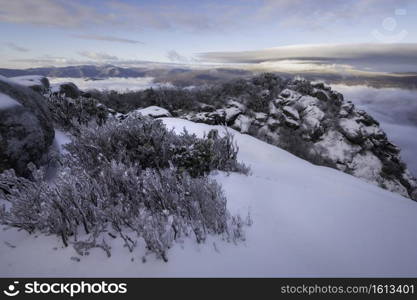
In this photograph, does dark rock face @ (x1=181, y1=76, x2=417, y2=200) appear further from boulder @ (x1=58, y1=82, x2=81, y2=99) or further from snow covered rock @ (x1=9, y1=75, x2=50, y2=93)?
snow covered rock @ (x1=9, y1=75, x2=50, y2=93)

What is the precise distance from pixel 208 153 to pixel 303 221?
1.65 metres

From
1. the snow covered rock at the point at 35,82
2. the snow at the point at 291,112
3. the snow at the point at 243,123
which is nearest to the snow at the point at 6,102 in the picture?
the snow covered rock at the point at 35,82

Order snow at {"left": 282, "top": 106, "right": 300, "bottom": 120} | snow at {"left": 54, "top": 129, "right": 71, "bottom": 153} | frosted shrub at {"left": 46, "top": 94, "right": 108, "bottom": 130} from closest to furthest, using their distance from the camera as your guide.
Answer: snow at {"left": 54, "top": 129, "right": 71, "bottom": 153}, frosted shrub at {"left": 46, "top": 94, "right": 108, "bottom": 130}, snow at {"left": 282, "top": 106, "right": 300, "bottom": 120}

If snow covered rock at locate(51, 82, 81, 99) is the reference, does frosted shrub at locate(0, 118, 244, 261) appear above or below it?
below

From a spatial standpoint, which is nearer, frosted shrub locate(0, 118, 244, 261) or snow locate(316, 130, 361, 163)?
frosted shrub locate(0, 118, 244, 261)

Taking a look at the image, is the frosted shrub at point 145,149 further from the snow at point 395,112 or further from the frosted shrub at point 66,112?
the snow at point 395,112

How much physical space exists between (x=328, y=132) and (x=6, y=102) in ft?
71.7

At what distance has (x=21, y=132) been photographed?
3.40m

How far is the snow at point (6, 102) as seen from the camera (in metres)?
3.39

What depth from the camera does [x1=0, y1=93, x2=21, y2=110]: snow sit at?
3394mm

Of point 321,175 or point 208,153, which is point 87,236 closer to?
point 208,153

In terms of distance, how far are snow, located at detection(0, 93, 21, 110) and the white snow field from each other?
6.71 feet

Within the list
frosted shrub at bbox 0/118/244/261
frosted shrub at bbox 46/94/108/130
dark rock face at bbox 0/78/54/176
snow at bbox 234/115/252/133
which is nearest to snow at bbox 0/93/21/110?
dark rock face at bbox 0/78/54/176

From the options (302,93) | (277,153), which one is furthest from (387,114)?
(277,153)
